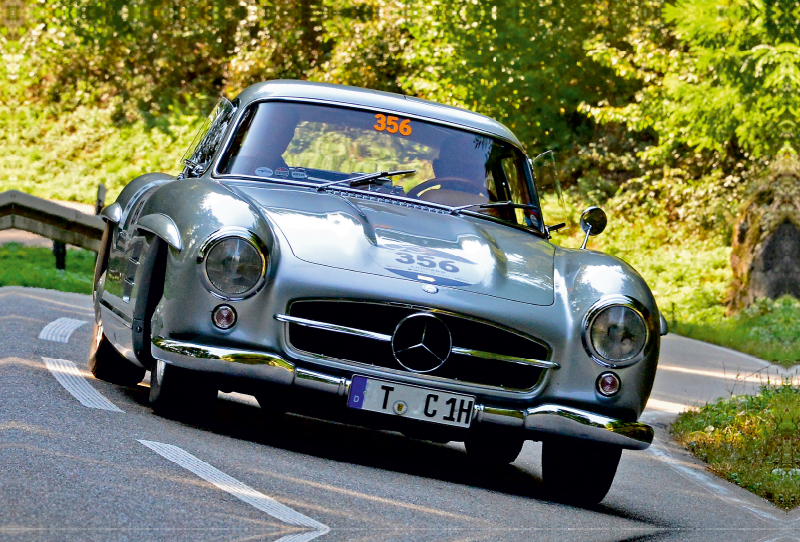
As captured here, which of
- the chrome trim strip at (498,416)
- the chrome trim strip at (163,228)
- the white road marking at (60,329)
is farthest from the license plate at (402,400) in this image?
the white road marking at (60,329)

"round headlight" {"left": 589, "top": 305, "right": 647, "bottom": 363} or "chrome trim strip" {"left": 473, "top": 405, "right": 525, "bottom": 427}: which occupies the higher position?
"round headlight" {"left": 589, "top": 305, "right": 647, "bottom": 363}

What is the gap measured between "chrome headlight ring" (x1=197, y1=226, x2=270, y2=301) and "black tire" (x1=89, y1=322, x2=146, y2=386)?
1580 mm

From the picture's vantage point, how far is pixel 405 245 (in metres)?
5.07

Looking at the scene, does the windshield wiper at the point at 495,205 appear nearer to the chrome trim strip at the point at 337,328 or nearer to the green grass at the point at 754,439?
the chrome trim strip at the point at 337,328

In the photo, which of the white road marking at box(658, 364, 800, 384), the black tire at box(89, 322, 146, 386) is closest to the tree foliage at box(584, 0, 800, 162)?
the white road marking at box(658, 364, 800, 384)

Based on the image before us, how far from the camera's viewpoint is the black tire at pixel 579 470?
5.14 metres

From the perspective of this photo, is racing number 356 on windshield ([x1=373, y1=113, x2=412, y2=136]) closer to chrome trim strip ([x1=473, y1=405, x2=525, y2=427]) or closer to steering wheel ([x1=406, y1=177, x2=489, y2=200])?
steering wheel ([x1=406, y1=177, x2=489, y2=200])

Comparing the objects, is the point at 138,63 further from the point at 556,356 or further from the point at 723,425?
the point at 556,356

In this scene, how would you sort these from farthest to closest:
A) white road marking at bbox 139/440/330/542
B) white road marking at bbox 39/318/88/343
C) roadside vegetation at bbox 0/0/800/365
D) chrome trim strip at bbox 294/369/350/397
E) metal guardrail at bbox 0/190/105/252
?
1. roadside vegetation at bbox 0/0/800/365
2. metal guardrail at bbox 0/190/105/252
3. white road marking at bbox 39/318/88/343
4. chrome trim strip at bbox 294/369/350/397
5. white road marking at bbox 139/440/330/542

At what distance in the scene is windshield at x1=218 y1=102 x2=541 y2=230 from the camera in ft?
19.5

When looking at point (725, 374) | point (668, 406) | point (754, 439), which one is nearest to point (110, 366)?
point (754, 439)

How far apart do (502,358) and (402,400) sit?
480 millimetres

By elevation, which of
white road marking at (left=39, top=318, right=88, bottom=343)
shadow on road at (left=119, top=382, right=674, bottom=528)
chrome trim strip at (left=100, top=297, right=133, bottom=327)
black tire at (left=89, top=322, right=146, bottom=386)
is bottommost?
shadow on road at (left=119, top=382, right=674, bottom=528)

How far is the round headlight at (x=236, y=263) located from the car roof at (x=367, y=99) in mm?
1666
